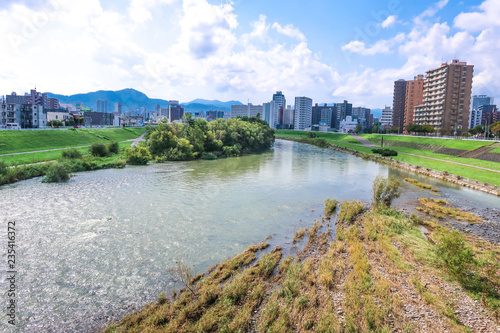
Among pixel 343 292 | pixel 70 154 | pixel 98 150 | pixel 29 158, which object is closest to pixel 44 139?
pixel 98 150

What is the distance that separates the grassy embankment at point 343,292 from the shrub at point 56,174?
27.9 m

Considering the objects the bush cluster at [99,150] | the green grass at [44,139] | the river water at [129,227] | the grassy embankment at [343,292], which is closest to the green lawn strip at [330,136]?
the river water at [129,227]

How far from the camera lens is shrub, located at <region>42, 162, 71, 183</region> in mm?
31125

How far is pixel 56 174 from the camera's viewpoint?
31.5 m

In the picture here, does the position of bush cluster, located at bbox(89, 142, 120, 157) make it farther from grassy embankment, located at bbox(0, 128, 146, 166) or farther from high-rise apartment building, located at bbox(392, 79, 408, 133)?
high-rise apartment building, located at bbox(392, 79, 408, 133)

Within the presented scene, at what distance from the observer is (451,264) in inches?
477

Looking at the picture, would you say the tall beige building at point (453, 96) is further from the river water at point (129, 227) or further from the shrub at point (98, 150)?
the shrub at point (98, 150)

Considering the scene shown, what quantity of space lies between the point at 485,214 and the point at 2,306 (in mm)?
32210

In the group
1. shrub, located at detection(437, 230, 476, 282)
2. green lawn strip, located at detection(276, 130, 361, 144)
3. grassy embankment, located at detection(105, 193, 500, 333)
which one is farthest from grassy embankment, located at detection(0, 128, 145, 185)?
green lawn strip, located at detection(276, 130, 361, 144)

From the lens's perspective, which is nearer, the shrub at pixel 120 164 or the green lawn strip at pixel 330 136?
the shrub at pixel 120 164

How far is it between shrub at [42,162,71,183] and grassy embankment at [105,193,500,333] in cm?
2786

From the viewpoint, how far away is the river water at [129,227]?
11391 millimetres

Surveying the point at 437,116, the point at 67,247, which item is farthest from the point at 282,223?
the point at 437,116

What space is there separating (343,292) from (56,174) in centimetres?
3386
